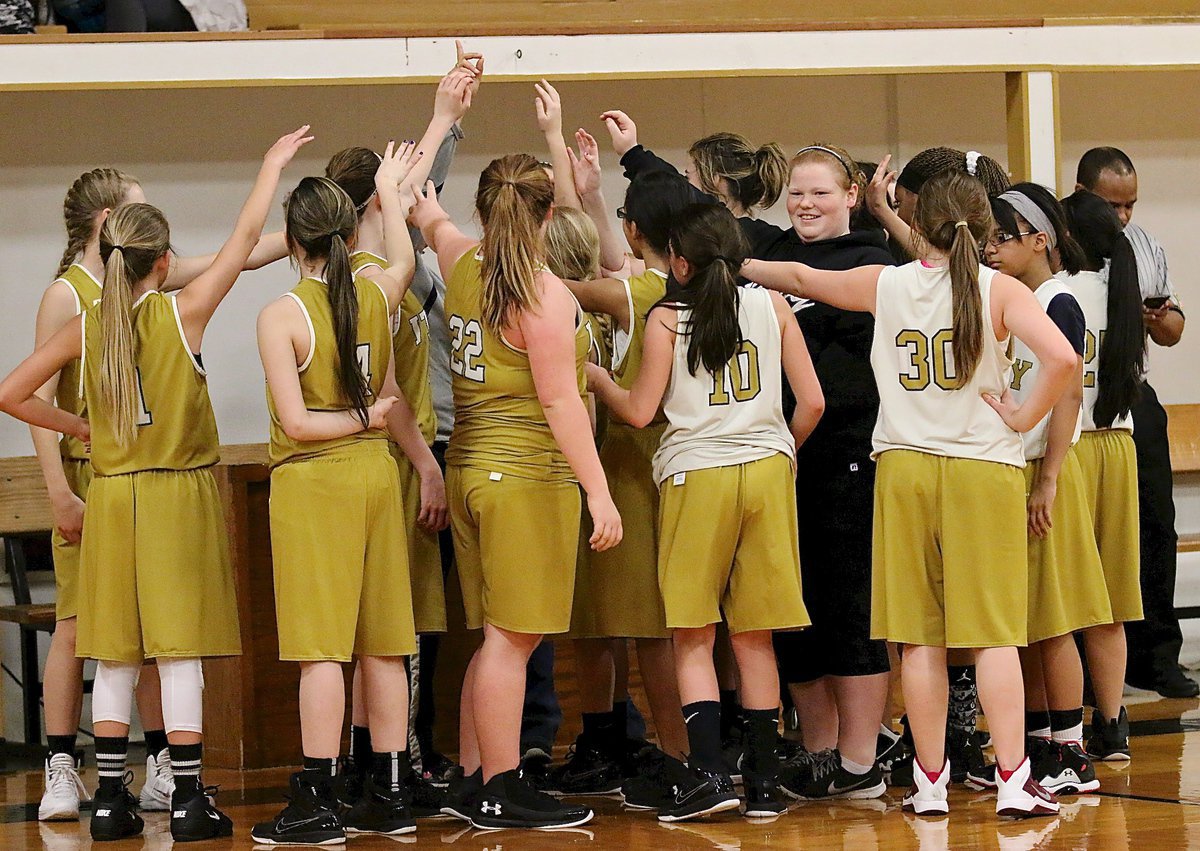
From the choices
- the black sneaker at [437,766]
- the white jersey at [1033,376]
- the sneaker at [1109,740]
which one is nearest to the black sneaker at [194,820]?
the black sneaker at [437,766]

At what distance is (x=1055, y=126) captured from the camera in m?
5.87

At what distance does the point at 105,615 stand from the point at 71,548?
502mm

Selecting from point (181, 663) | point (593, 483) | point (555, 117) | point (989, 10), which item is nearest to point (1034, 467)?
point (593, 483)

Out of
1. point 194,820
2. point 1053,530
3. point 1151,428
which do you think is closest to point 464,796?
point 194,820

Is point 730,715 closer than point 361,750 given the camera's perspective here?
No

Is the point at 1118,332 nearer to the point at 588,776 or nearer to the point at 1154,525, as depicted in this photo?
the point at 1154,525

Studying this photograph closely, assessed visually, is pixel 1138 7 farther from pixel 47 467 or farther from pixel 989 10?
pixel 47 467

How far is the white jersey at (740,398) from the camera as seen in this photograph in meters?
3.86

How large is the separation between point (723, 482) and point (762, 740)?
637mm

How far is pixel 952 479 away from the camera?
146 inches

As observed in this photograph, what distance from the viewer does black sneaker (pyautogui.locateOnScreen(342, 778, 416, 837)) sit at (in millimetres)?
3764

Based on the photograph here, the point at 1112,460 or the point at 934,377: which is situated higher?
the point at 934,377

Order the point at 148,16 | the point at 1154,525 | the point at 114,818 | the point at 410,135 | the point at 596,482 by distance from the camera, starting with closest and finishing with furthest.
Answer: the point at 596,482
the point at 114,818
the point at 1154,525
the point at 148,16
the point at 410,135

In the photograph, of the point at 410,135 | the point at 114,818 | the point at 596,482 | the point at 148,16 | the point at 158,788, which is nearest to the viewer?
the point at 596,482
